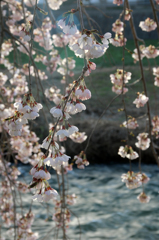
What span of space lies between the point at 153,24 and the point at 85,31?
4.08ft

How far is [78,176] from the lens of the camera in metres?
4.15

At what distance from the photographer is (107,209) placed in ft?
10.8

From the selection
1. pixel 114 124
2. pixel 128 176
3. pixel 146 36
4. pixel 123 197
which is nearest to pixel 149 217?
pixel 123 197

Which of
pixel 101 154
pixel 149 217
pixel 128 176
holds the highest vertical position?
pixel 128 176

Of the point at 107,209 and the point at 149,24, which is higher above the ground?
the point at 149,24

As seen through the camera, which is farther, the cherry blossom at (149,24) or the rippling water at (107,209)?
the rippling water at (107,209)

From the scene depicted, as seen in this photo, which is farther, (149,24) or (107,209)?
(107,209)

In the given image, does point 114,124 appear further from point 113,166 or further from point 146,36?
point 146,36

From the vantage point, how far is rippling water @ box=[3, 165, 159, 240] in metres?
2.87

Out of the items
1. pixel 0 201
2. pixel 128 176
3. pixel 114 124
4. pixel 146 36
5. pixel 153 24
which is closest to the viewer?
pixel 128 176

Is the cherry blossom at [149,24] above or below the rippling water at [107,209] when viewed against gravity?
above

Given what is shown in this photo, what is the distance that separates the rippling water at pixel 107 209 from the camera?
2.87 metres

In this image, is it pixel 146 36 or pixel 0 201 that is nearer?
pixel 0 201

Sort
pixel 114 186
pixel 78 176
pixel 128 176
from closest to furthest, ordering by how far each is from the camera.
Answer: pixel 128 176 → pixel 114 186 → pixel 78 176
